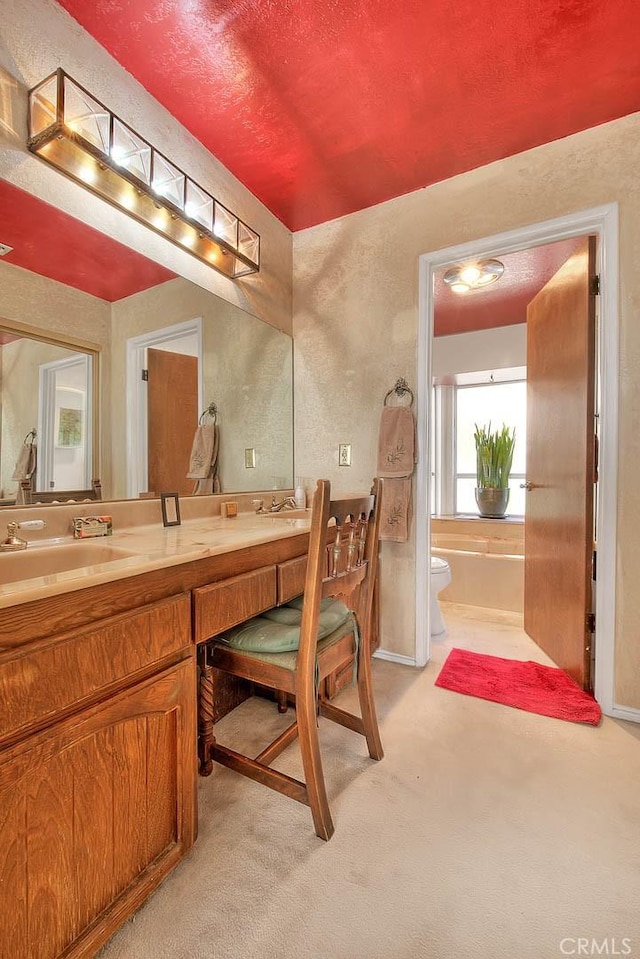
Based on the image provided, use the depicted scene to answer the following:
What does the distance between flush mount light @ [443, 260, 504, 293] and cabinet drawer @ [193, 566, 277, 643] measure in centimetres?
231

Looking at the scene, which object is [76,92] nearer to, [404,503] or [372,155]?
[372,155]

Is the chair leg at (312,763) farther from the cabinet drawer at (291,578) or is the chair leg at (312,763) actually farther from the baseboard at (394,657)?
the baseboard at (394,657)

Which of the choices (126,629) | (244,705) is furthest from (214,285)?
(244,705)

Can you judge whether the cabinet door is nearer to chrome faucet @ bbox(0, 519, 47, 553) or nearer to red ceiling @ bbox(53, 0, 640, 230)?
chrome faucet @ bbox(0, 519, 47, 553)

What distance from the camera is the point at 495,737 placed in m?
1.64

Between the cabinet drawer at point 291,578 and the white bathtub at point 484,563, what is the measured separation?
2065mm

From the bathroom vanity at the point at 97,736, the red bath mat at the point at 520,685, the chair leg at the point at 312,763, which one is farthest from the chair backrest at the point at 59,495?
the red bath mat at the point at 520,685

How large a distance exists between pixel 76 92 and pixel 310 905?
7.89ft

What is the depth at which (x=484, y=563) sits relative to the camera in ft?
10.4

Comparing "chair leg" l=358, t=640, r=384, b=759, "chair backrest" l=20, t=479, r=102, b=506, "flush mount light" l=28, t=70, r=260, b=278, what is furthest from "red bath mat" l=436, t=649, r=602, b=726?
"flush mount light" l=28, t=70, r=260, b=278

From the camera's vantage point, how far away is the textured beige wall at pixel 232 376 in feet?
5.24

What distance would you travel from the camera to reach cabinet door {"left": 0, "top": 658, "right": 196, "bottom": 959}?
0.73 metres

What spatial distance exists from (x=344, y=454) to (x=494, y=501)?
78.0 inches

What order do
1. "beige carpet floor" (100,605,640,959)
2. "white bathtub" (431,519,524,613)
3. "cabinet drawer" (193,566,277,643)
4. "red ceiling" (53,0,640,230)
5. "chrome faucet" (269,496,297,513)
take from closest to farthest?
"beige carpet floor" (100,605,640,959)
"cabinet drawer" (193,566,277,643)
"red ceiling" (53,0,640,230)
"chrome faucet" (269,496,297,513)
"white bathtub" (431,519,524,613)
